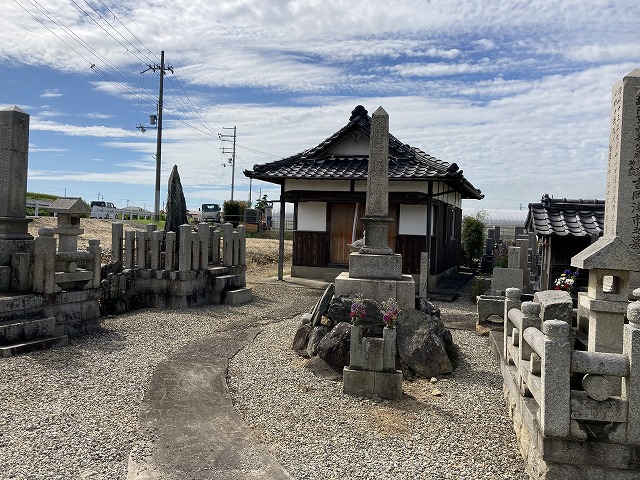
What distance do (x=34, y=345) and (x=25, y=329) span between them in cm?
37

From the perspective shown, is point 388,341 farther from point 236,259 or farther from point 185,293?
point 236,259

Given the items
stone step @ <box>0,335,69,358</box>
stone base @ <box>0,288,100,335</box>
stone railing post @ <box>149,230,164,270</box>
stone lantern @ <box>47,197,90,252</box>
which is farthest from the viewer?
stone railing post @ <box>149,230,164,270</box>

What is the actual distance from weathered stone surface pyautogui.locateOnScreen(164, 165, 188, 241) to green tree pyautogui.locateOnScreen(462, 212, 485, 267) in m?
14.1

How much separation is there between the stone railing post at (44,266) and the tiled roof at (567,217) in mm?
9179

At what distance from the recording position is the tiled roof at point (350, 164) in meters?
13.9

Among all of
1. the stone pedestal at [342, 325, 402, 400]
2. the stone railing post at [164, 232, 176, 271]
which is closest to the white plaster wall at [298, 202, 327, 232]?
the stone railing post at [164, 232, 176, 271]

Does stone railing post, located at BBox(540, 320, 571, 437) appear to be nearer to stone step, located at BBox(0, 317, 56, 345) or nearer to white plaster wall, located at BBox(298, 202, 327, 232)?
stone step, located at BBox(0, 317, 56, 345)

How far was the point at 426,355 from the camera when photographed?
6715 millimetres

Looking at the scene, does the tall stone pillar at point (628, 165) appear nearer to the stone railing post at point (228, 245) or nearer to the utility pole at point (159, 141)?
the stone railing post at point (228, 245)

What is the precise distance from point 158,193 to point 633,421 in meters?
24.6

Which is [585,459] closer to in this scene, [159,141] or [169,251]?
[169,251]

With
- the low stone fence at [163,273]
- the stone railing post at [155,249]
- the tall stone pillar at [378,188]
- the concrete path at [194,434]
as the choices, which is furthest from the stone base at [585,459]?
the stone railing post at [155,249]

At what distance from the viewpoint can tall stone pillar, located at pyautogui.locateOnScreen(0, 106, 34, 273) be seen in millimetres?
8359

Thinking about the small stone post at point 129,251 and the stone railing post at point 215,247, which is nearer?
the small stone post at point 129,251
